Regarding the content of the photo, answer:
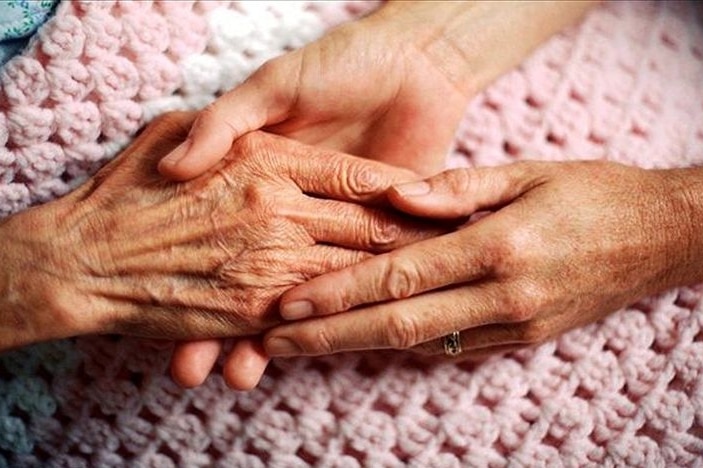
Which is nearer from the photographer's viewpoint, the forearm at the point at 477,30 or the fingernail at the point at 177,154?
the fingernail at the point at 177,154

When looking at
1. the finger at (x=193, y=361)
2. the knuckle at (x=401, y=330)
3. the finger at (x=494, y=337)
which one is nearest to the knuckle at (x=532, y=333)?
Result: the finger at (x=494, y=337)

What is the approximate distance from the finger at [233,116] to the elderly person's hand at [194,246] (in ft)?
0.10

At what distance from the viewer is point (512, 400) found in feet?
3.43

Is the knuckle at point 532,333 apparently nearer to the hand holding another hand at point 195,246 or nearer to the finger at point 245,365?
the hand holding another hand at point 195,246

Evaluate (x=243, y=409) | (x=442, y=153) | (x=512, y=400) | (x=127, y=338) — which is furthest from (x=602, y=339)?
(x=127, y=338)

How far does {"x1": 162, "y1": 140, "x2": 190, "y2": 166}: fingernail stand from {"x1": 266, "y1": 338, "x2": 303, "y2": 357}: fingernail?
0.22 meters

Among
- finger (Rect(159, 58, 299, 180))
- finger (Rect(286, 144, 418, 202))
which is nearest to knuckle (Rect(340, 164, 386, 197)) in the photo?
finger (Rect(286, 144, 418, 202))

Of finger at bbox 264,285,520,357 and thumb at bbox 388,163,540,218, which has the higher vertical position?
thumb at bbox 388,163,540,218

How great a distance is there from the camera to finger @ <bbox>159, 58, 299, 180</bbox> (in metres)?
0.96

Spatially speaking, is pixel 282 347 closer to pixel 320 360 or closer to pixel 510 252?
pixel 320 360

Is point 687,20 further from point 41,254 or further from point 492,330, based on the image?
point 41,254

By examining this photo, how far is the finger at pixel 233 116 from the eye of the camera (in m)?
0.96


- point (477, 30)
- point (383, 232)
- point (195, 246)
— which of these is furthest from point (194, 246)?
point (477, 30)

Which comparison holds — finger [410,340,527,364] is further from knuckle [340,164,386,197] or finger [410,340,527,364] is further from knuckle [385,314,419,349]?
knuckle [340,164,386,197]
